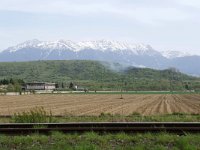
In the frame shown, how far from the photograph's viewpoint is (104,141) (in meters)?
18.6

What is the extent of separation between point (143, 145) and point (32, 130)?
21.1 ft

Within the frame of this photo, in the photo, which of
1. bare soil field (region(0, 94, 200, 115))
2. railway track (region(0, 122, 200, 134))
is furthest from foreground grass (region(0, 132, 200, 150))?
bare soil field (region(0, 94, 200, 115))

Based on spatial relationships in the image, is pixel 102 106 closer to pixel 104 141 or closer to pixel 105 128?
pixel 105 128

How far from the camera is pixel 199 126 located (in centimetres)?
2194

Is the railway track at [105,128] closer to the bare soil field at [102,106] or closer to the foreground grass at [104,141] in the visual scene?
the foreground grass at [104,141]

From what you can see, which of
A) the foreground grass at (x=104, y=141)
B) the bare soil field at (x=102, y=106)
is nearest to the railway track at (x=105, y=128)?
the foreground grass at (x=104, y=141)

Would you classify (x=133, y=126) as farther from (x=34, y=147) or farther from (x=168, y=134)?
(x=34, y=147)

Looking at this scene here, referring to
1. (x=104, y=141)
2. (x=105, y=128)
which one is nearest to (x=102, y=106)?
(x=105, y=128)

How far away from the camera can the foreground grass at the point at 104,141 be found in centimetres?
1747

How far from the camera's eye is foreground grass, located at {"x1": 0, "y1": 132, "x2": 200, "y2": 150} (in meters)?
17.5

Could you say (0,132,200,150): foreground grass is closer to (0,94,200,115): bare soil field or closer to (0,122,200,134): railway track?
(0,122,200,134): railway track

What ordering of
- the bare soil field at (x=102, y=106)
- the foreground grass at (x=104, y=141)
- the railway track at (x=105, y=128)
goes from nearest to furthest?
the foreground grass at (x=104, y=141)
the railway track at (x=105, y=128)
the bare soil field at (x=102, y=106)

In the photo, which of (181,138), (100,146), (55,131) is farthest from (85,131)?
(181,138)

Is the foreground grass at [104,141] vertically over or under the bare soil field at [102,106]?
over
